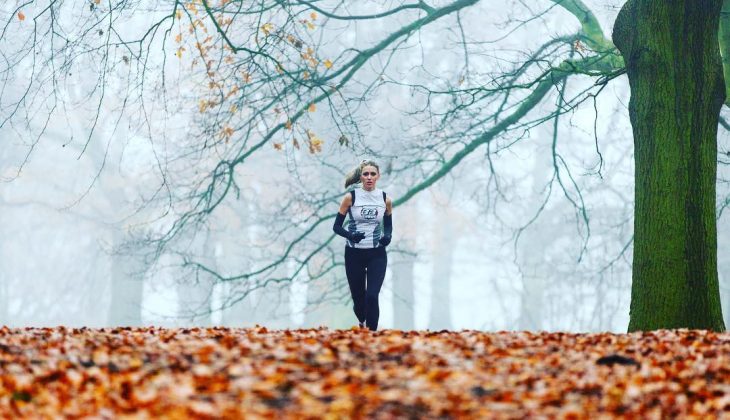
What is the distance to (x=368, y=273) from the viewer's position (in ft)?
28.3

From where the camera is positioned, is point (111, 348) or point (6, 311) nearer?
point (111, 348)

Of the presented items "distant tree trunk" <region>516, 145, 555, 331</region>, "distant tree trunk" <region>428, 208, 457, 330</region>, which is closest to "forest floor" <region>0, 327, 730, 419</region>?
"distant tree trunk" <region>516, 145, 555, 331</region>

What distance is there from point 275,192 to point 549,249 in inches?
399

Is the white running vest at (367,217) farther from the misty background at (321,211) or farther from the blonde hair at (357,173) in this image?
the misty background at (321,211)

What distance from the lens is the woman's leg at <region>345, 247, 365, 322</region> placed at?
28.0 feet

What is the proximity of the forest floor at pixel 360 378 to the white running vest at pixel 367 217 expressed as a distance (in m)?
1.77

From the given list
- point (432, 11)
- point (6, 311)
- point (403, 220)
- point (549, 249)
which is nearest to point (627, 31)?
point (432, 11)

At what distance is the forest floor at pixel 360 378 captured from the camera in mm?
4680

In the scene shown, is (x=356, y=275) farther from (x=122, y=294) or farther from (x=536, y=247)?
(x=536, y=247)

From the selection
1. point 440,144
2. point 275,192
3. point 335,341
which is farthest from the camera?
point 275,192

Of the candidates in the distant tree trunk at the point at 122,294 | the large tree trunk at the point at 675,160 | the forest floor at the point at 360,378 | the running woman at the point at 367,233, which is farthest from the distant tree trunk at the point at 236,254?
the forest floor at the point at 360,378

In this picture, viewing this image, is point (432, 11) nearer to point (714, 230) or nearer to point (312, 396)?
point (714, 230)

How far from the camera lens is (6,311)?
118ft

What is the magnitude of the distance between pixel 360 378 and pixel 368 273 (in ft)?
11.3
